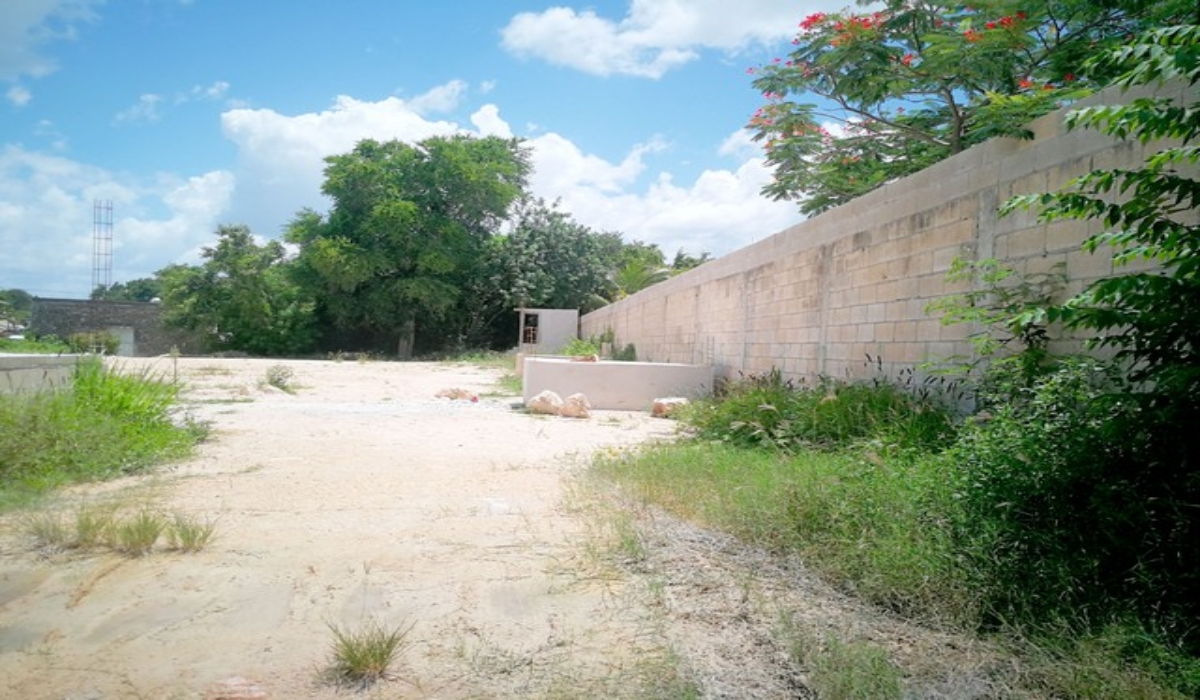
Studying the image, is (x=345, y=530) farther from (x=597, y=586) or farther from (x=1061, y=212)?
(x=1061, y=212)

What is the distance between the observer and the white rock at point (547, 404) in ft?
35.1

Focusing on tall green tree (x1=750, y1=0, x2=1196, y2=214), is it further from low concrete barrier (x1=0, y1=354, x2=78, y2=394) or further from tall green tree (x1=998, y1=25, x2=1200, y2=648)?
low concrete barrier (x1=0, y1=354, x2=78, y2=394)

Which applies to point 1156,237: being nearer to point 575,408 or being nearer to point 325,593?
point 325,593

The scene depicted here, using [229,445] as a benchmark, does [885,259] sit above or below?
above

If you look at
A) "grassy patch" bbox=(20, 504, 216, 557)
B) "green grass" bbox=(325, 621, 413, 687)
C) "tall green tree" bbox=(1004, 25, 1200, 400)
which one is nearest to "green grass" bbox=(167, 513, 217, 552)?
"grassy patch" bbox=(20, 504, 216, 557)

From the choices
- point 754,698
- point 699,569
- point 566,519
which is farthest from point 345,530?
point 754,698

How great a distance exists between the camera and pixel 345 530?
4215 mm

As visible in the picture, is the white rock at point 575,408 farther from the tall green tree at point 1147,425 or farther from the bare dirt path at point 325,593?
the tall green tree at point 1147,425

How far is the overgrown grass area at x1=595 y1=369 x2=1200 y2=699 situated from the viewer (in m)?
2.47

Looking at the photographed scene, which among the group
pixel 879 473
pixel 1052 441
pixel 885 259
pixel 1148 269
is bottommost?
pixel 879 473

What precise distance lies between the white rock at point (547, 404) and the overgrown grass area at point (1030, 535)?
243 inches

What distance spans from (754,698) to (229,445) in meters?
6.41

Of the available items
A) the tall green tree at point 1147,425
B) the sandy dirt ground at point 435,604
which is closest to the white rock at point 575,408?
the sandy dirt ground at point 435,604

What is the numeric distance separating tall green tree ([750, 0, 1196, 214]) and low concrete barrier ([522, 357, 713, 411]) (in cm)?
359
